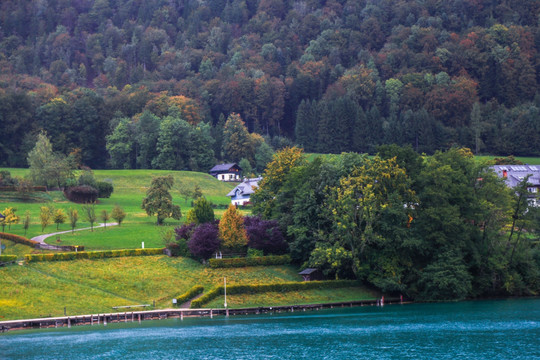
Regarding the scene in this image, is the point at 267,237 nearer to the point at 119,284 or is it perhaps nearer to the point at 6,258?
the point at 119,284

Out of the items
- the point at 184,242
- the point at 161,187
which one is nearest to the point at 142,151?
the point at 161,187

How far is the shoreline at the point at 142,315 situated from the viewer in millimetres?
69062

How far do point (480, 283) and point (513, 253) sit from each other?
17.0 feet

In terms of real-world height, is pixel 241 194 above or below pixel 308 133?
below

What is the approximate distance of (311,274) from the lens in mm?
86000

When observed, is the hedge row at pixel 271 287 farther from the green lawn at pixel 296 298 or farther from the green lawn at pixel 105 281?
the green lawn at pixel 105 281

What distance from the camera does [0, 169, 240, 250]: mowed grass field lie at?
94.4 m

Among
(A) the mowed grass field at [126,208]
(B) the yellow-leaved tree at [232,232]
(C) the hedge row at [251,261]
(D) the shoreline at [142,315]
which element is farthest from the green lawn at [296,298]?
(A) the mowed grass field at [126,208]

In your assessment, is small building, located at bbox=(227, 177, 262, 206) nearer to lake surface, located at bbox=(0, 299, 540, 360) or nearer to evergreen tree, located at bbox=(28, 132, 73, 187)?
evergreen tree, located at bbox=(28, 132, 73, 187)

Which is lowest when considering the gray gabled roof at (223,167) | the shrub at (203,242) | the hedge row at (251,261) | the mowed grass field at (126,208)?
the hedge row at (251,261)

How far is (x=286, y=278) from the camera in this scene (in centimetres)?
8688

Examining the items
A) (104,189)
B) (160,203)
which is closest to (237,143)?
(104,189)

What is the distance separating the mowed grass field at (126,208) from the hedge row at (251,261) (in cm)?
1017

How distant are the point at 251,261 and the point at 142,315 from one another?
→ 18.3 meters
